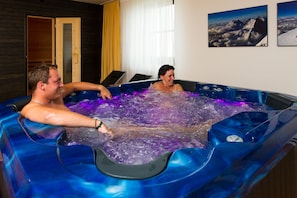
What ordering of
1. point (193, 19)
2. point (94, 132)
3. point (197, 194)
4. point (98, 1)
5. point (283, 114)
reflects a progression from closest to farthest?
1. point (197, 194)
2. point (283, 114)
3. point (94, 132)
4. point (193, 19)
5. point (98, 1)

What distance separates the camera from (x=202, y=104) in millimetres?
2889

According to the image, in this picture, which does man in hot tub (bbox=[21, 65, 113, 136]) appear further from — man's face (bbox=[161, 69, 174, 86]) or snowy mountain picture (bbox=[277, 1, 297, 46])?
snowy mountain picture (bbox=[277, 1, 297, 46])

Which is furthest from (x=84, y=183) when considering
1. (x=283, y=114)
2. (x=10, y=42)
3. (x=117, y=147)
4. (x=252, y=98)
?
(x=10, y=42)

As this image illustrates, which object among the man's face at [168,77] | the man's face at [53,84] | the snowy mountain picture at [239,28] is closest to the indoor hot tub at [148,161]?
the man's face at [53,84]

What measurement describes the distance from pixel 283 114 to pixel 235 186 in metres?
0.82

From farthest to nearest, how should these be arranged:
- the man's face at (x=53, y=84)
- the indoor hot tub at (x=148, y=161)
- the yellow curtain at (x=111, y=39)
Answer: the yellow curtain at (x=111, y=39)
the man's face at (x=53, y=84)
the indoor hot tub at (x=148, y=161)

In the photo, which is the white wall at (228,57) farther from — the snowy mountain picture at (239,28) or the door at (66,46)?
the door at (66,46)

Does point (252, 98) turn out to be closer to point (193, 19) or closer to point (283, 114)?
point (283, 114)

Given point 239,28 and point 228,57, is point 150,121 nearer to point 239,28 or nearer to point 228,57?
point 228,57

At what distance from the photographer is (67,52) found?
5633 millimetres

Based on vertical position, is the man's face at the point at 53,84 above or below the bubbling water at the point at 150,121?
above

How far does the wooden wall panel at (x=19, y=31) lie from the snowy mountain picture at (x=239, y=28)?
3007 millimetres

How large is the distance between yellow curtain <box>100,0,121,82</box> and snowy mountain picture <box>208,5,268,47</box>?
2196 millimetres

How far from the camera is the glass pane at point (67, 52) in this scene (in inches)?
217
